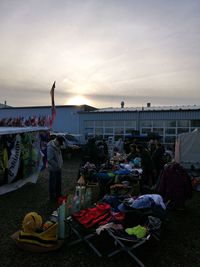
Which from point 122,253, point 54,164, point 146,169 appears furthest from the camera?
point 146,169

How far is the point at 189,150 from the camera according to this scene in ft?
46.8

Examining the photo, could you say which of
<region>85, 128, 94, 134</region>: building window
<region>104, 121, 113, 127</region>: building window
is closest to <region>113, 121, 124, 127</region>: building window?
<region>104, 121, 113, 127</region>: building window

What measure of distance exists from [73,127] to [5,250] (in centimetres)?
2507

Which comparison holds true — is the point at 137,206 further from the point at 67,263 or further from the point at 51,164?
the point at 51,164

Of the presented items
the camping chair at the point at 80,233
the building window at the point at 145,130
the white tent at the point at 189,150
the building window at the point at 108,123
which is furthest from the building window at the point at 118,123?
the camping chair at the point at 80,233

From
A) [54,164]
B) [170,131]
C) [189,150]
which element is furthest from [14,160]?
[170,131]

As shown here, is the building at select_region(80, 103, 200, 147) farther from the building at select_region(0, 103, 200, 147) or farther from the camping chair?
the camping chair

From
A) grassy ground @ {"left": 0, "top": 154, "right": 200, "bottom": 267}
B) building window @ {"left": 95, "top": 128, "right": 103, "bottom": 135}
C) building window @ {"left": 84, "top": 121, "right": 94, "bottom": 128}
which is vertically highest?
building window @ {"left": 84, "top": 121, "right": 94, "bottom": 128}

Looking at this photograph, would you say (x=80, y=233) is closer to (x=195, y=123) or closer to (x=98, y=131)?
(x=195, y=123)

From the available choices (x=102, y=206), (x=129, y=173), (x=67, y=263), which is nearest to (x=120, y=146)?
(x=129, y=173)

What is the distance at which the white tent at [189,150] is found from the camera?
1407 centimetres

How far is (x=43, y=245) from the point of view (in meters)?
5.27

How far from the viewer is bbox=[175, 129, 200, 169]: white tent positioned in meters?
14.1

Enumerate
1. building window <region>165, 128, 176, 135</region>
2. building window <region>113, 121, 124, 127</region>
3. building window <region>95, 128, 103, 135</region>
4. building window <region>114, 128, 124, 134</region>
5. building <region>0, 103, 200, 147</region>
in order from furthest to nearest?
building window <region>95, 128, 103, 135</region> < building window <region>113, 121, 124, 127</region> < building window <region>114, 128, 124, 134</region> < building window <region>165, 128, 176, 135</region> < building <region>0, 103, 200, 147</region>
